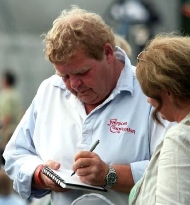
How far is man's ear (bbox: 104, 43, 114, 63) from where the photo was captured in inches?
169

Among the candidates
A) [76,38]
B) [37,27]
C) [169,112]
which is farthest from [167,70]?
[37,27]

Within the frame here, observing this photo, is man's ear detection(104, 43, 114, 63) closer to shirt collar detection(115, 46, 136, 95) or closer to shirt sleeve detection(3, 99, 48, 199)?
shirt collar detection(115, 46, 136, 95)

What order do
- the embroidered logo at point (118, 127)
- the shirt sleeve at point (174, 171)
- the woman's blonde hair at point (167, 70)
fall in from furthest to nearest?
the embroidered logo at point (118, 127) < the woman's blonde hair at point (167, 70) < the shirt sleeve at point (174, 171)

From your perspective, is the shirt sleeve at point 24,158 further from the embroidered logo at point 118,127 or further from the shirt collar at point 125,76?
the shirt collar at point 125,76

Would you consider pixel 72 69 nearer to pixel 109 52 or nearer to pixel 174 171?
pixel 109 52

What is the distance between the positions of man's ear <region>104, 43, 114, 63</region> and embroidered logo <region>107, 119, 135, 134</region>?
0.30m

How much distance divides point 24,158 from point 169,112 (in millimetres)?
1196

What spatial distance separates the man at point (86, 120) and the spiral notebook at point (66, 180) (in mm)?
30

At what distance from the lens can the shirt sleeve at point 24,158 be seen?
4441mm

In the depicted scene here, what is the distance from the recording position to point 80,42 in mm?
4203

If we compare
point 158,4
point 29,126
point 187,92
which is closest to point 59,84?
point 29,126

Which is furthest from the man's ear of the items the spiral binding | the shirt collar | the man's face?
the spiral binding

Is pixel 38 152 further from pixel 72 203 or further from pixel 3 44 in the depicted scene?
pixel 3 44

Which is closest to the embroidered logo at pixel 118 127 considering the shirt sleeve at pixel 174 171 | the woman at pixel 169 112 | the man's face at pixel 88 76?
the man's face at pixel 88 76
